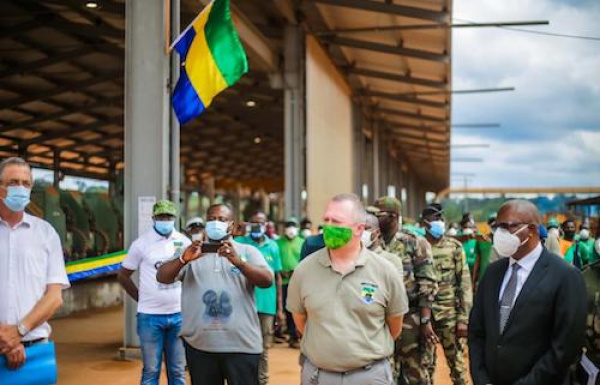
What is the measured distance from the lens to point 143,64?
33.8 ft

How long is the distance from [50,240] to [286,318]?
8.29 meters

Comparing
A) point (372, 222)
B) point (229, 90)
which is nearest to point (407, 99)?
point (229, 90)

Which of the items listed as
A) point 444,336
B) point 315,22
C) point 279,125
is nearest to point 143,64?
point 444,336

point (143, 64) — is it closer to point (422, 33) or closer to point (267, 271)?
point (267, 271)

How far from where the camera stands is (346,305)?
3.95m

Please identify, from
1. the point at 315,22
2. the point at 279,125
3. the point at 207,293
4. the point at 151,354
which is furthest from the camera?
the point at 279,125

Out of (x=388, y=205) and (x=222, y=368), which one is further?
(x=388, y=205)

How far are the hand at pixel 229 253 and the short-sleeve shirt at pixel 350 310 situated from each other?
2.77 ft

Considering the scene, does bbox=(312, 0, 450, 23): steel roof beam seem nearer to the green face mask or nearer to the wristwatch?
the green face mask

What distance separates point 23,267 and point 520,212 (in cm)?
270

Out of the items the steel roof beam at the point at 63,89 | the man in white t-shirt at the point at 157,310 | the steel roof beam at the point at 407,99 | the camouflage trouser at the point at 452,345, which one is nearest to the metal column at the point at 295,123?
the steel roof beam at the point at 63,89

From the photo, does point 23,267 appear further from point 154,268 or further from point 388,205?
point 388,205

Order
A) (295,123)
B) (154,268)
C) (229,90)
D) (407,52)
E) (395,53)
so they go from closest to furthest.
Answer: (154,268) → (295,123) → (407,52) → (395,53) → (229,90)

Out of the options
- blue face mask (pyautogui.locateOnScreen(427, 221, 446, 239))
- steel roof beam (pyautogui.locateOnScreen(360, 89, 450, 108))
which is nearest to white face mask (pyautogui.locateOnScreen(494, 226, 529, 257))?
blue face mask (pyautogui.locateOnScreen(427, 221, 446, 239))
